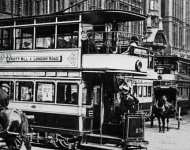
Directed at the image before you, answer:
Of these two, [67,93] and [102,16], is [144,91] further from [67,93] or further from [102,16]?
[67,93]

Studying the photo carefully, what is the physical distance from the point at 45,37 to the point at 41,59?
2.56 feet

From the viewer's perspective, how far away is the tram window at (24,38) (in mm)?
16125

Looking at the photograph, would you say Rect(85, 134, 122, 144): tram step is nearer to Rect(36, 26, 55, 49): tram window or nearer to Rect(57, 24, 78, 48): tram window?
Rect(57, 24, 78, 48): tram window

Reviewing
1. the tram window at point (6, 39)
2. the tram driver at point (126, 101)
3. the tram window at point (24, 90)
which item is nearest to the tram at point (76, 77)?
Result: the tram window at point (24, 90)

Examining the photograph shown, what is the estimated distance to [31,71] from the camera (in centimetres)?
1587

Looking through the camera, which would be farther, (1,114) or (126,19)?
(126,19)

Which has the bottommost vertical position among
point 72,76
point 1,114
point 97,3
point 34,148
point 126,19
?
point 34,148

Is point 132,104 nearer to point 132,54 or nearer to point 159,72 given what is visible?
point 132,54

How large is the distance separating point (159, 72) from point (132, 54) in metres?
20.1

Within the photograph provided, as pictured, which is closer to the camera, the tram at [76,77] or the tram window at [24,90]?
the tram at [76,77]

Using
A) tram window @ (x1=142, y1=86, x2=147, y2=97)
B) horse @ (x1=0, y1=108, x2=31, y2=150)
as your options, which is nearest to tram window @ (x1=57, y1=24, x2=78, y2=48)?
horse @ (x1=0, y1=108, x2=31, y2=150)

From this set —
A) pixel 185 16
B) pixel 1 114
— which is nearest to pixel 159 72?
pixel 1 114

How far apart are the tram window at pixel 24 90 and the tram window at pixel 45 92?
0.31 metres

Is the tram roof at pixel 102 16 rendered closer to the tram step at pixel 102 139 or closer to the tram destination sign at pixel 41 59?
the tram destination sign at pixel 41 59
